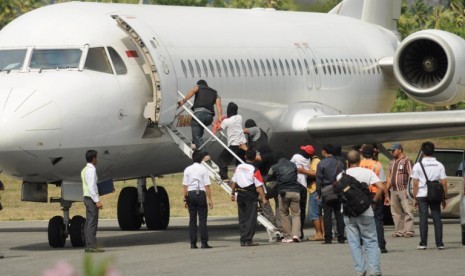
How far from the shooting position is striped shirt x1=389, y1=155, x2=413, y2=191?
22.9 m

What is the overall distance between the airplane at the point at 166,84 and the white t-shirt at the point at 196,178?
57.9 inches

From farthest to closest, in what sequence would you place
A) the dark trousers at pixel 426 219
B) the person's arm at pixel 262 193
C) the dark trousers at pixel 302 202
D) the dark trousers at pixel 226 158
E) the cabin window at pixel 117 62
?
the dark trousers at pixel 226 158, the dark trousers at pixel 302 202, the cabin window at pixel 117 62, the person's arm at pixel 262 193, the dark trousers at pixel 426 219

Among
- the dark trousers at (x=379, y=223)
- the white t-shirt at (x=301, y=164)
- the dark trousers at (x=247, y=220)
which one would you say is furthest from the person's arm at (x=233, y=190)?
the dark trousers at (x=379, y=223)

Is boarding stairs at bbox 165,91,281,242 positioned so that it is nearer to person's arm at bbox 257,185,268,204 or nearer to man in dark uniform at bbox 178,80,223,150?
man in dark uniform at bbox 178,80,223,150

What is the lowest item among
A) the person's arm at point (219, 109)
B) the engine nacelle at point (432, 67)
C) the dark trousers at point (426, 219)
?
the dark trousers at point (426, 219)

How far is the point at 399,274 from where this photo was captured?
16.5 m

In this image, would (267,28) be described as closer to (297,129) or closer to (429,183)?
(297,129)

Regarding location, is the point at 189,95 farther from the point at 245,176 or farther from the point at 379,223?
the point at 379,223

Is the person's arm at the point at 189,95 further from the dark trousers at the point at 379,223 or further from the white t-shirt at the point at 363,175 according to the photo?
the white t-shirt at the point at 363,175

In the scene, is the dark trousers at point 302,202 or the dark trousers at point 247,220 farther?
the dark trousers at point 302,202

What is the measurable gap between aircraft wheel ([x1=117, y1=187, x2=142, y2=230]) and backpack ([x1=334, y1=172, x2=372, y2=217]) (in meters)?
10.8

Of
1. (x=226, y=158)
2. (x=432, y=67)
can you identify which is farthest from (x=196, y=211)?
(x=432, y=67)

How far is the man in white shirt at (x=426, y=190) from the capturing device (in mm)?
19984

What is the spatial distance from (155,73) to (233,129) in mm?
1917
